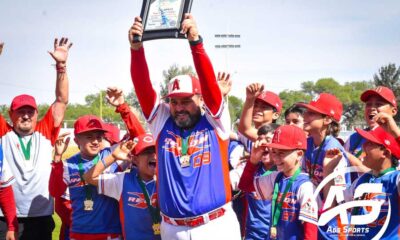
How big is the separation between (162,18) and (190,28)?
327mm

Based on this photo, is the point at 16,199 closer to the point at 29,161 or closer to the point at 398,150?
the point at 29,161

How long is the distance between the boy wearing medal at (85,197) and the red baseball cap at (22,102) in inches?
30.0

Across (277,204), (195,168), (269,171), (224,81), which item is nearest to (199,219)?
(195,168)

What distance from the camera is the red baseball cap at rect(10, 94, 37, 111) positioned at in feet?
19.9

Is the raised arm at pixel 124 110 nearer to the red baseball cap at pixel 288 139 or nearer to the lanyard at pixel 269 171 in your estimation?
the lanyard at pixel 269 171

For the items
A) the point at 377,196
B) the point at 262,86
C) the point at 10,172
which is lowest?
the point at 377,196

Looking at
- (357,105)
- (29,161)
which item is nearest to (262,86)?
(29,161)

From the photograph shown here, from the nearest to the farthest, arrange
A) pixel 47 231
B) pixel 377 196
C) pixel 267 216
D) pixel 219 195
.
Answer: pixel 219 195 < pixel 377 196 < pixel 267 216 < pixel 47 231

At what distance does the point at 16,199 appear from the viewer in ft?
19.6

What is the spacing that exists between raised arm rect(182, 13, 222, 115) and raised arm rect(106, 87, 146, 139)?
1311 millimetres

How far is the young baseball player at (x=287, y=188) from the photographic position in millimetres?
4344

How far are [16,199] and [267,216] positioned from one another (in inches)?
119

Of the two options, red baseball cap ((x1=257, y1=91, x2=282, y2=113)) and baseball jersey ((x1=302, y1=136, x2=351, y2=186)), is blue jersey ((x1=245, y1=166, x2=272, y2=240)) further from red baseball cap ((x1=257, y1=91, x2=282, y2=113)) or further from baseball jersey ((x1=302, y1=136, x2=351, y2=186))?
red baseball cap ((x1=257, y1=91, x2=282, y2=113))

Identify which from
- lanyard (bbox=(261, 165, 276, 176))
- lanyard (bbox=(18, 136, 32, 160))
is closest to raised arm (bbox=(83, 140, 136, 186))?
lanyard (bbox=(18, 136, 32, 160))
